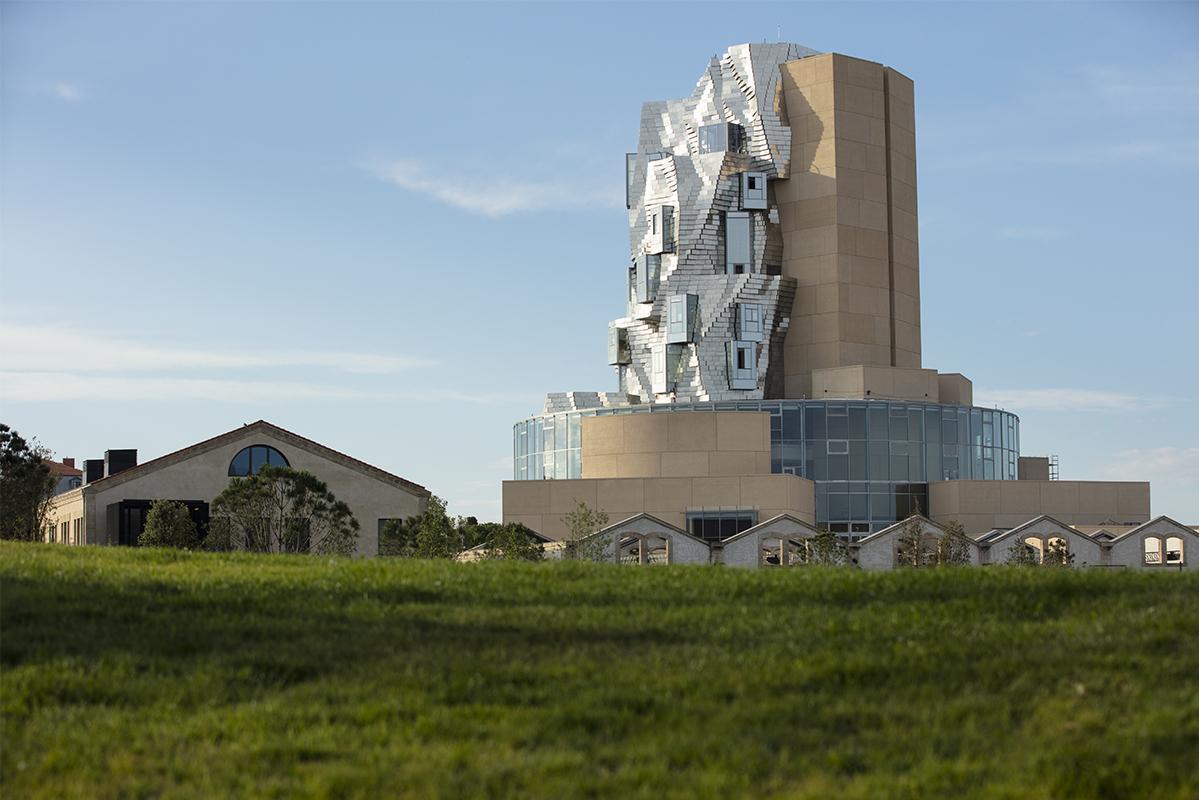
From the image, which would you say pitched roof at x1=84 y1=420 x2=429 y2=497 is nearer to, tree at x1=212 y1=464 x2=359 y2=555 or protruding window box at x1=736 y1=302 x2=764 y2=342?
tree at x1=212 y1=464 x2=359 y2=555

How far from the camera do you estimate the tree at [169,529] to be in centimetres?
5328

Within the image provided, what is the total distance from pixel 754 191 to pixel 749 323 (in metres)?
7.70

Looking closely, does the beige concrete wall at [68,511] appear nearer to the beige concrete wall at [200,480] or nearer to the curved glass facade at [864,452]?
the beige concrete wall at [200,480]

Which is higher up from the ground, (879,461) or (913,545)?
(879,461)

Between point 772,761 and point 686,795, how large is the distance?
3.15 feet

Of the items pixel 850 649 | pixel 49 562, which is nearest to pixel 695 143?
pixel 49 562

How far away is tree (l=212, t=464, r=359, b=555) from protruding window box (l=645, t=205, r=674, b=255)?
1406 inches

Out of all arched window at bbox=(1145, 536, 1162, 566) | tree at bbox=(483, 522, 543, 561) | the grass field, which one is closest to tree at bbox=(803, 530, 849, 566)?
tree at bbox=(483, 522, 543, 561)

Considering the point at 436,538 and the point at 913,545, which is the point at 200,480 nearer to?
the point at 436,538

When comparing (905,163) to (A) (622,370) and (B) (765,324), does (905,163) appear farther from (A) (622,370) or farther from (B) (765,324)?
(A) (622,370)

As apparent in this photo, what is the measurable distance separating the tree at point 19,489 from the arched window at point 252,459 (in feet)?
30.8

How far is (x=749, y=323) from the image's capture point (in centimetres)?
8288

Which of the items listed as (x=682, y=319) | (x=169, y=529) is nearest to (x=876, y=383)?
(x=682, y=319)

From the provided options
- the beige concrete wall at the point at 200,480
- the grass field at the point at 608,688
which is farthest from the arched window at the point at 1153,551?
the grass field at the point at 608,688
